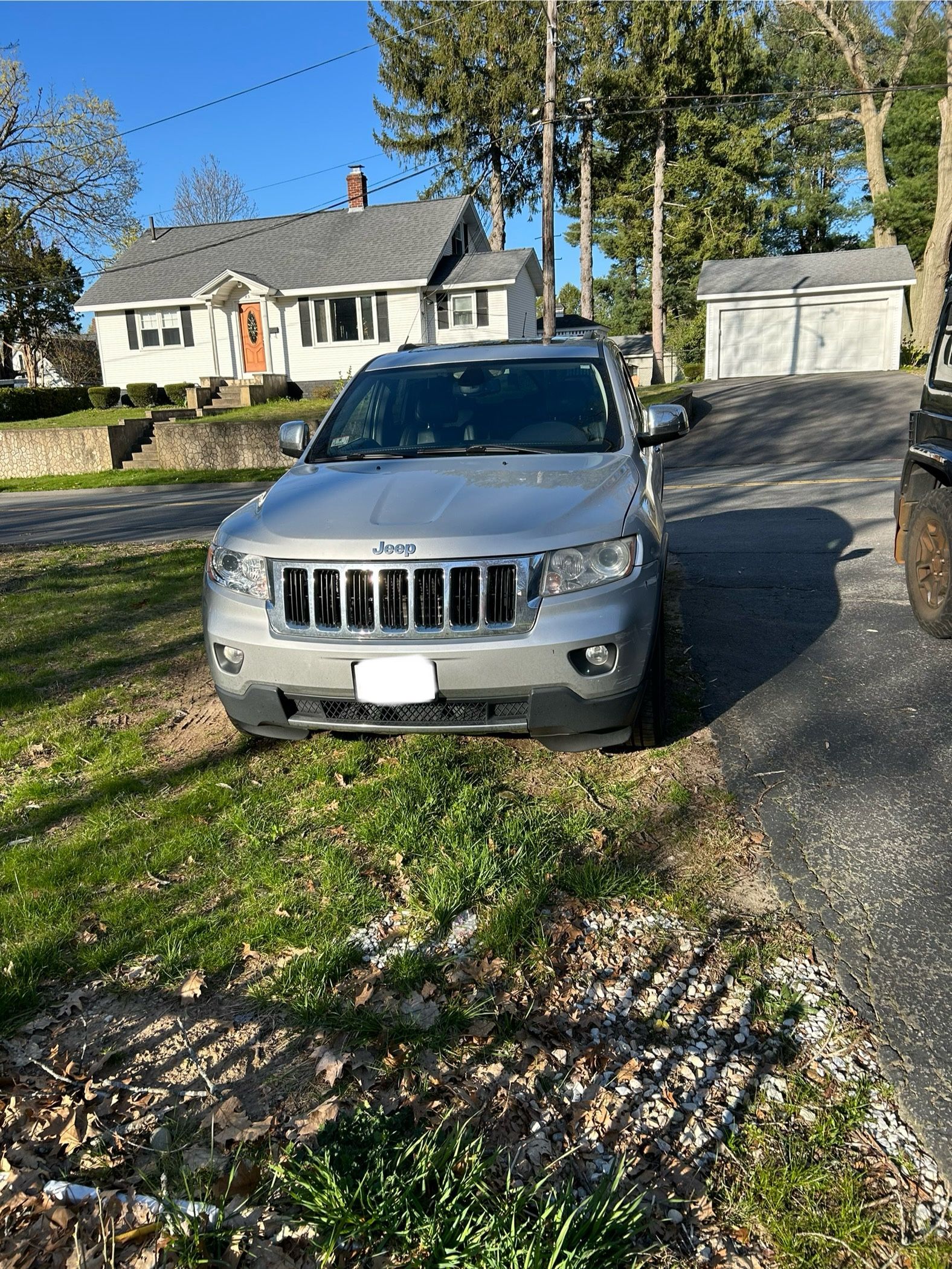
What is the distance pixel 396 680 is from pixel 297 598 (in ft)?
1.77

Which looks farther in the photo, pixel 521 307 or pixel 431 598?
pixel 521 307

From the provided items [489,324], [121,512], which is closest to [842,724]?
[121,512]

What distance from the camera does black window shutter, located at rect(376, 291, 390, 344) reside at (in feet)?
105

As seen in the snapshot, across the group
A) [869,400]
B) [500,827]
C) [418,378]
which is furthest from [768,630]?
[869,400]

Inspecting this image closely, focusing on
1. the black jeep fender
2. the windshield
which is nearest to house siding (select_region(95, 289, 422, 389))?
the black jeep fender

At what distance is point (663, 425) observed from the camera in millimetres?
5129

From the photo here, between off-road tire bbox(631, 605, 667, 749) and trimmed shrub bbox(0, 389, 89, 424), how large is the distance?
3781 centimetres

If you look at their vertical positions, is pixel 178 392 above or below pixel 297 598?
below

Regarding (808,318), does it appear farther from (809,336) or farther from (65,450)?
(65,450)

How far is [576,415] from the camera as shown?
5.14m

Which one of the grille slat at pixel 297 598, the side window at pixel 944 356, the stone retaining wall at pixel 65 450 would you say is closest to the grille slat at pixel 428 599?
the grille slat at pixel 297 598

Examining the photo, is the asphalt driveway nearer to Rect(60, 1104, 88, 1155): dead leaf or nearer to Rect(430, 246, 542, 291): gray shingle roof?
Rect(430, 246, 542, 291): gray shingle roof

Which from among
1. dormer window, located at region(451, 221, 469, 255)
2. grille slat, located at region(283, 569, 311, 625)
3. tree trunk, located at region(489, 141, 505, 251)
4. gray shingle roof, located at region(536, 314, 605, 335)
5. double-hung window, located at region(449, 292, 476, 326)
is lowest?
grille slat, located at region(283, 569, 311, 625)

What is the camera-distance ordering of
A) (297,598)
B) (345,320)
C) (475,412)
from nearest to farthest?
(297,598)
(475,412)
(345,320)
